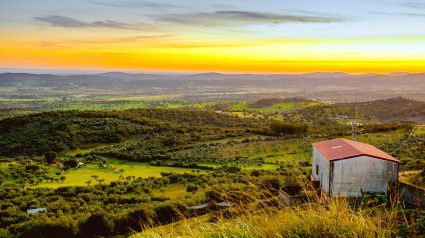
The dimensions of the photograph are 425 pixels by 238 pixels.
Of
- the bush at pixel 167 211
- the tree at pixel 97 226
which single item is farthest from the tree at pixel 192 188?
the tree at pixel 97 226

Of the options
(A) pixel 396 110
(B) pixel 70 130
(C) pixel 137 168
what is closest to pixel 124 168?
(C) pixel 137 168

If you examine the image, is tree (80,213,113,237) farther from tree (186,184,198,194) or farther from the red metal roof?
the red metal roof

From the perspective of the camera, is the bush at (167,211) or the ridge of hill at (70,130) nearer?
the bush at (167,211)

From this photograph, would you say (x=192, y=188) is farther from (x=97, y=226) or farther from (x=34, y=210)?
(x=34, y=210)

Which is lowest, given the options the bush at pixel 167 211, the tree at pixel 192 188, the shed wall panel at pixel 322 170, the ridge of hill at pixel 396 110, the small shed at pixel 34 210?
the ridge of hill at pixel 396 110

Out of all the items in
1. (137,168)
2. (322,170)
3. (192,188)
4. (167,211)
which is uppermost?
(322,170)

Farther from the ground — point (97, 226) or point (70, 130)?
point (97, 226)

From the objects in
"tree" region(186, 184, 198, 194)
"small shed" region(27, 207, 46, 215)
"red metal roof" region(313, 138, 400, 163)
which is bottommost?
"tree" region(186, 184, 198, 194)

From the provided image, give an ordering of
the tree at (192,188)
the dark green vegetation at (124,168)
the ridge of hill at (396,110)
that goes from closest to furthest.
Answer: the dark green vegetation at (124,168) < the tree at (192,188) < the ridge of hill at (396,110)

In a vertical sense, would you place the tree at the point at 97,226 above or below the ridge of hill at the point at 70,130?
above

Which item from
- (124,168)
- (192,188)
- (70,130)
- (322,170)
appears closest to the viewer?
(322,170)

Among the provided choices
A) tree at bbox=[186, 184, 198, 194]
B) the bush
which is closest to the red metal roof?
the bush

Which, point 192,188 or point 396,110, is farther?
point 396,110

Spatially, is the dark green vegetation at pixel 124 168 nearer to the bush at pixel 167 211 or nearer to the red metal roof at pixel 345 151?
the bush at pixel 167 211
